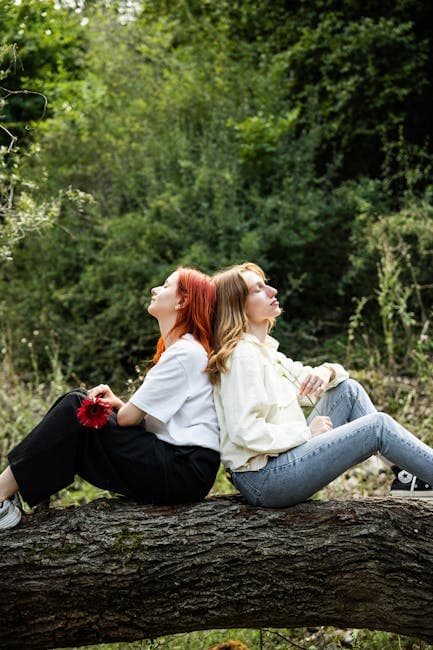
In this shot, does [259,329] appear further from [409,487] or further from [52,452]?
[52,452]

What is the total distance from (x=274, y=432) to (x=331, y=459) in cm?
23

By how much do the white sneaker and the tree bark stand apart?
0.13 feet

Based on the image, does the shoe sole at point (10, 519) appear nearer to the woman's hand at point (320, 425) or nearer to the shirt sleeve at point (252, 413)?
the shirt sleeve at point (252, 413)

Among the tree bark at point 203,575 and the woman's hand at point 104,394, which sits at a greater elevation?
the woman's hand at point 104,394

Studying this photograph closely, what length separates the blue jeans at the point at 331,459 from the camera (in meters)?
3.04

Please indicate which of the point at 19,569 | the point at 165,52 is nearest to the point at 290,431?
the point at 19,569

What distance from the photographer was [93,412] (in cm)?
298

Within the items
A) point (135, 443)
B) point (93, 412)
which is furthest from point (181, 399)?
point (93, 412)

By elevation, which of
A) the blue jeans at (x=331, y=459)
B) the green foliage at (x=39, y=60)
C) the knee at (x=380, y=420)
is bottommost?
the blue jeans at (x=331, y=459)

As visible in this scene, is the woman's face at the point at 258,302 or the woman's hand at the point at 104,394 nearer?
the woman's hand at the point at 104,394

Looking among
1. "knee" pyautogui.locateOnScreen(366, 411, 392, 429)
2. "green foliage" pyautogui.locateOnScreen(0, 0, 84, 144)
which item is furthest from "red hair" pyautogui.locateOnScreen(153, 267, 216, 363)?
"green foliage" pyautogui.locateOnScreen(0, 0, 84, 144)

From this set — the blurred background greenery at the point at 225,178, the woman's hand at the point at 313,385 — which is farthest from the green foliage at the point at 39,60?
the woman's hand at the point at 313,385

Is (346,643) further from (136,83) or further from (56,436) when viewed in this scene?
(136,83)

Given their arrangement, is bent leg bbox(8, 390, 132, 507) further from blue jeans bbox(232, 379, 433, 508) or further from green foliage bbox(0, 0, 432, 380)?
green foliage bbox(0, 0, 432, 380)
